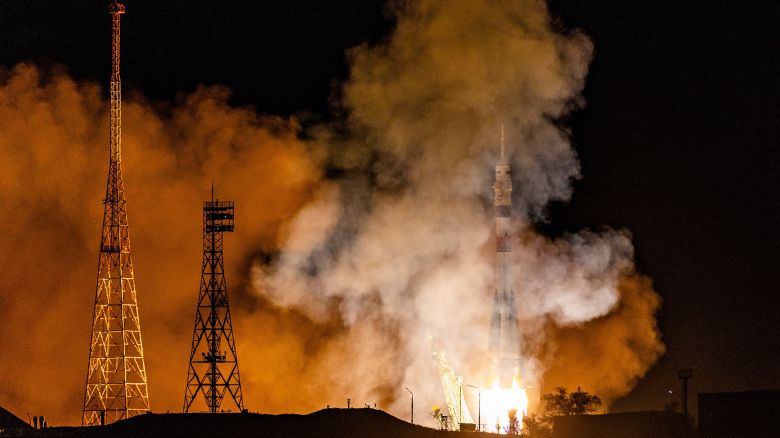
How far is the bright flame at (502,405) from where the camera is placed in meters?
96.2

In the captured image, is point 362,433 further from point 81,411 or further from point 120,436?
point 81,411

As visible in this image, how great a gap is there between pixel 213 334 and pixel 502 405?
54.0 ft

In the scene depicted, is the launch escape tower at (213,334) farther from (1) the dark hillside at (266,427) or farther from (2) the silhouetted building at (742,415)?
(2) the silhouetted building at (742,415)

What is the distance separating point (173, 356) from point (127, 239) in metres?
10.6

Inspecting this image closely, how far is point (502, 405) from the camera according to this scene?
318ft

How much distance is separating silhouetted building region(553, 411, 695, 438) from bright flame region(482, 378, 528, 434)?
24.9 ft

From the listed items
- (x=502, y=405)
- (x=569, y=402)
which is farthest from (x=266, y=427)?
(x=569, y=402)

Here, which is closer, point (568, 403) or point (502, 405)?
point (502, 405)

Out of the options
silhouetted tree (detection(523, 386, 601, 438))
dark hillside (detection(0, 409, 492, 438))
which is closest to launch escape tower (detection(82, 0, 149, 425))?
dark hillside (detection(0, 409, 492, 438))

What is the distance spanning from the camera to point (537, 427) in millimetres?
91875

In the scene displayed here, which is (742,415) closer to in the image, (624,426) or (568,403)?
(624,426)

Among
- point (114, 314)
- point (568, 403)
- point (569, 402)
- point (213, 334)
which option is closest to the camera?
point (213, 334)

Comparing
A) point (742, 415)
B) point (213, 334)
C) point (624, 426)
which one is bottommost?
point (624, 426)

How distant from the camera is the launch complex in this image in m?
89.1
